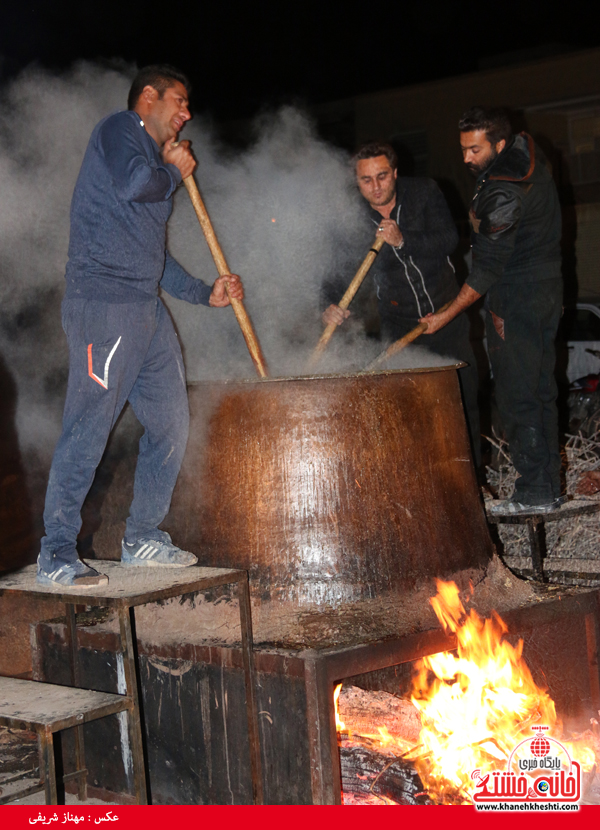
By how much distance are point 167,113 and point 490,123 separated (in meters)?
1.86

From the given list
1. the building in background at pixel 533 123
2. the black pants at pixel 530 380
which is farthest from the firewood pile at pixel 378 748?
the building in background at pixel 533 123

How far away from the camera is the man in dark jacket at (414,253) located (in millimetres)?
4703

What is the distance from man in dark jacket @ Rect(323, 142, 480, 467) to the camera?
470 cm

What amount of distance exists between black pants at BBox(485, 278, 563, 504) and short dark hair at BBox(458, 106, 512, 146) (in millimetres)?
734

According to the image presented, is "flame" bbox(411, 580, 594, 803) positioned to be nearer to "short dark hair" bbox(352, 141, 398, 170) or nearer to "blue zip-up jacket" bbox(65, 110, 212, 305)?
"blue zip-up jacket" bbox(65, 110, 212, 305)

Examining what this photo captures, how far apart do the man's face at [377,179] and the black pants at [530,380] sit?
773mm

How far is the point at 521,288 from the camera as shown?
4496 mm

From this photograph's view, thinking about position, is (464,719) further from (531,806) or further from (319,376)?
(319,376)

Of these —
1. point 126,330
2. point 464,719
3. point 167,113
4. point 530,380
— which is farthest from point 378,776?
point 167,113

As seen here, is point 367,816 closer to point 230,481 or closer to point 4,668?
point 230,481

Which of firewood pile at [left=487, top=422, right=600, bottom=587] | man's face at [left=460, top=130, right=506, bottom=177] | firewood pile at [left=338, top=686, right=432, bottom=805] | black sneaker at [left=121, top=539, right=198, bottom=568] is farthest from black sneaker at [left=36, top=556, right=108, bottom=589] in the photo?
firewood pile at [left=487, top=422, right=600, bottom=587]

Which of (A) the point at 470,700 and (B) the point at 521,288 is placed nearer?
(A) the point at 470,700

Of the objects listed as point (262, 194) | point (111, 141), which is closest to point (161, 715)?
point (111, 141)

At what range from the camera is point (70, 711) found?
256cm
